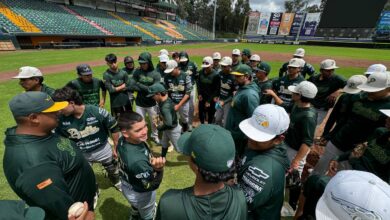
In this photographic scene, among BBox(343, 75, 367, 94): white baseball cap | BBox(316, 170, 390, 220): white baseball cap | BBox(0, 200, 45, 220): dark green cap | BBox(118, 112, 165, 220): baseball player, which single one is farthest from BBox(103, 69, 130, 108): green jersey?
BBox(316, 170, 390, 220): white baseball cap

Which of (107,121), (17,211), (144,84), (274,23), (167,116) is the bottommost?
(274,23)

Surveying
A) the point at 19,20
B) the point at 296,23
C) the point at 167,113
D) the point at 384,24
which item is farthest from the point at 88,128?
the point at 296,23

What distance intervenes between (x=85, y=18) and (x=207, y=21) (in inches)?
2254

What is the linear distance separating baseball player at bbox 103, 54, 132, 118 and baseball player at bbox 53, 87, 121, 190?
7.48ft

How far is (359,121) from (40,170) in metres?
4.69

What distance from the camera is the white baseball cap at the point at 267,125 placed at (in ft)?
7.62

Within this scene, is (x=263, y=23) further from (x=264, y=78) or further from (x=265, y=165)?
(x=265, y=165)

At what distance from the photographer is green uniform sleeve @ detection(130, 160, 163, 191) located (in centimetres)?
265

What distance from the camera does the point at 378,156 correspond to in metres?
2.78

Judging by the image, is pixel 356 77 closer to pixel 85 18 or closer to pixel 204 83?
pixel 204 83

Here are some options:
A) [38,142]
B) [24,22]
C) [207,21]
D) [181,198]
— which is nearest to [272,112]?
[181,198]

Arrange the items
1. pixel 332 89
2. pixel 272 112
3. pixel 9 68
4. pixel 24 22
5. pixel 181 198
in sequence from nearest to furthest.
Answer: pixel 181 198
pixel 272 112
pixel 332 89
pixel 9 68
pixel 24 22

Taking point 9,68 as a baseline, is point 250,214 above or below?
above

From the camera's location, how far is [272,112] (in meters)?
2.41
